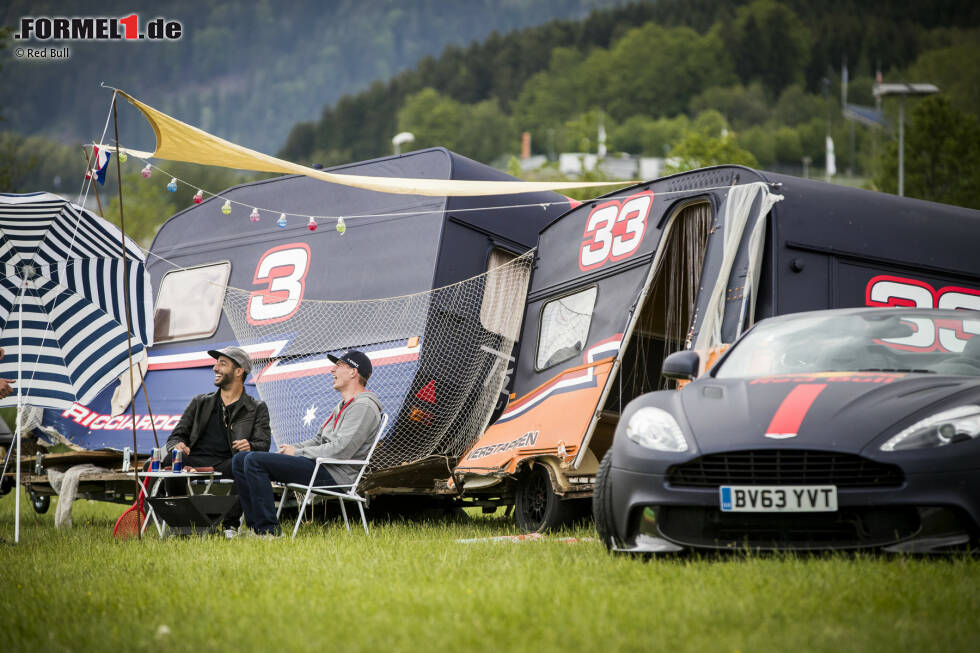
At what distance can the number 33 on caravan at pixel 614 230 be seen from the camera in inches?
324

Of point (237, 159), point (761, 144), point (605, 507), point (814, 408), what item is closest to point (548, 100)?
point (761, 144)

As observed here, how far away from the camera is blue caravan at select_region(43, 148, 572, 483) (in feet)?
30.6

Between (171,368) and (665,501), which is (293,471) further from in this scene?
(171,368)

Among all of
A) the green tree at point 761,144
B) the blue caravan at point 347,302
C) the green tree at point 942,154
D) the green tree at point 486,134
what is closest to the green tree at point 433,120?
the green tree at point 486,134

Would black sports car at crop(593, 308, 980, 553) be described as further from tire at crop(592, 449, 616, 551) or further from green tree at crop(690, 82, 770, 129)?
green tree at crop(690, 82, 770, 129)

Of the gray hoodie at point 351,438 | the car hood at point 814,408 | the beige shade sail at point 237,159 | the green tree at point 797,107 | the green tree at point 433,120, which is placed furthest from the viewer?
the green tree at point 797,107

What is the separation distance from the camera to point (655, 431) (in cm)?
484

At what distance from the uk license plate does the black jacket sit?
456 cm

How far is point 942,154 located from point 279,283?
1211 inches

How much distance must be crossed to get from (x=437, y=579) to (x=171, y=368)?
745 cm

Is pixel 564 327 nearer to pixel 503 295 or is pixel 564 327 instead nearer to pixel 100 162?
pixel 503 295

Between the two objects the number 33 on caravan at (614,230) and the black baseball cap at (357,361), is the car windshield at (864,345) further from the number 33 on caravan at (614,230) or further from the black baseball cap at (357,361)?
the black baseball cap at (357,361)

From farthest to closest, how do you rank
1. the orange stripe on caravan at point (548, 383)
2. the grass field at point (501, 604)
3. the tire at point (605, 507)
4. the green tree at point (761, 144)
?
the green tree at point (761, 144) < the orange stripe on caravan at point (548, 383) < the tire at point (605, 507) < the grass field at point (501, 604)

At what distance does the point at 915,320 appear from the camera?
561cm
